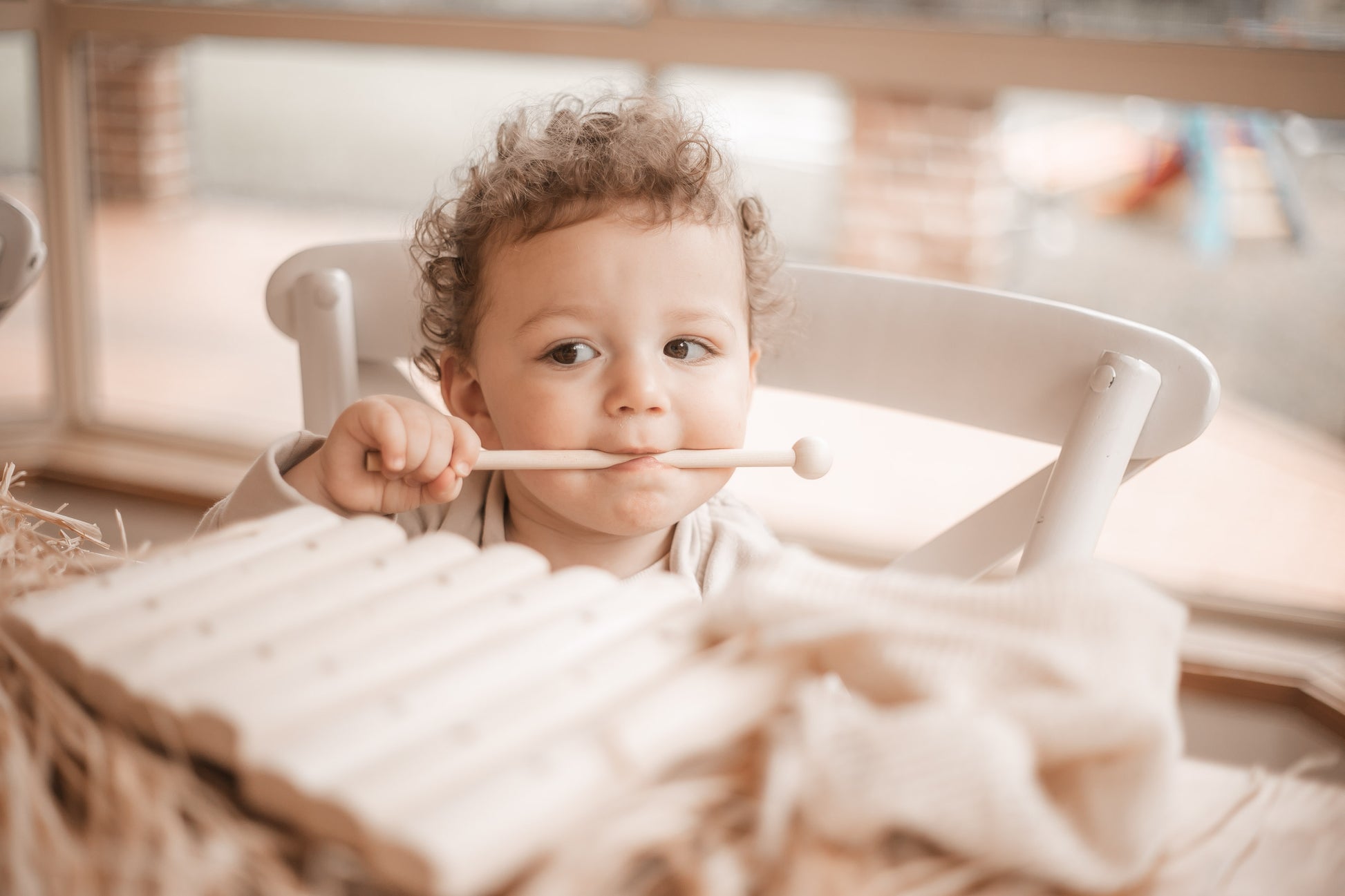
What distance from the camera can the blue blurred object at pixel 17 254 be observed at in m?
0.78

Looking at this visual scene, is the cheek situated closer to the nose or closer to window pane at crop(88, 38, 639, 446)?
the nose

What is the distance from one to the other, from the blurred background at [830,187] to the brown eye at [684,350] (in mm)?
834

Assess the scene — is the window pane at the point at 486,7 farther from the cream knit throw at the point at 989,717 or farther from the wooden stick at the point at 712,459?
the cream knit throw at the point at 989,717

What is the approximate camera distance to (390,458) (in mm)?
696

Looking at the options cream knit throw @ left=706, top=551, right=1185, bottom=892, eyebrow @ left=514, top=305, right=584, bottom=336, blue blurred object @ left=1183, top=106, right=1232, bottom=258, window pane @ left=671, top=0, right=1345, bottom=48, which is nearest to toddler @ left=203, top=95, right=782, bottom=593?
eyebrow @ left=514, top=305, right=584, bottom=336

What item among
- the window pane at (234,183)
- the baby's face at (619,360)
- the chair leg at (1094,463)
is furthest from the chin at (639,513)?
the window pane at (234,183)

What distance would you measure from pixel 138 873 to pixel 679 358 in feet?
1.71

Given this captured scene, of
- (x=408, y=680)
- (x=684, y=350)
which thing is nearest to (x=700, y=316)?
(x=684, y=350)

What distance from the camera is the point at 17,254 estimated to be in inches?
31.0

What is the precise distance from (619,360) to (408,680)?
1.35ft

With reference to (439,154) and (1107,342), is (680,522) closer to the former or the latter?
(1107,342)

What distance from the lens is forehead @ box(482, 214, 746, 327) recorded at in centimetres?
76

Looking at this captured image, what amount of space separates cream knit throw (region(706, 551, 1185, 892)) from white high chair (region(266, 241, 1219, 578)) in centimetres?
29

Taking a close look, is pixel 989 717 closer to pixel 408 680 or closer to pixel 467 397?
pixel 408 680
